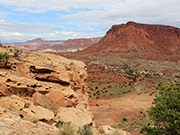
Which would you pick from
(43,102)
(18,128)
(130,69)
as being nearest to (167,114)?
(43,102)

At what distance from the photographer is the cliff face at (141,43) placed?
97188 mm

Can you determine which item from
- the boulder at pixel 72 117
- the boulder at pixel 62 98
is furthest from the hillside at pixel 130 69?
the boulder at pixel 62 98

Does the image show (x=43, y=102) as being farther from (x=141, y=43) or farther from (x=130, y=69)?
(x=141, y=43)

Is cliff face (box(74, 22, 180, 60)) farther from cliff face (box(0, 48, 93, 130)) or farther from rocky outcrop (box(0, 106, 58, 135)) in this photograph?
rocky outcrop (box(0, 106, 58, 135))

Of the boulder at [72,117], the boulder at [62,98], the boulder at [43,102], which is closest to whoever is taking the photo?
the boulder at [43,102]

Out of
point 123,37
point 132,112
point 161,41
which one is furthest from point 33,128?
point 161,41

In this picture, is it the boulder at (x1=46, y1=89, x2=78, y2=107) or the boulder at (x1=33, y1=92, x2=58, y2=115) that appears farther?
the boulder at (x1=46, y1=89, x2=78, y2=107)

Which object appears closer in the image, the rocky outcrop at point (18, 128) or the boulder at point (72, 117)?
the rocky outcrop at point (18, 128)

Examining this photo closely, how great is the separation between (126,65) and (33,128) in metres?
77.0

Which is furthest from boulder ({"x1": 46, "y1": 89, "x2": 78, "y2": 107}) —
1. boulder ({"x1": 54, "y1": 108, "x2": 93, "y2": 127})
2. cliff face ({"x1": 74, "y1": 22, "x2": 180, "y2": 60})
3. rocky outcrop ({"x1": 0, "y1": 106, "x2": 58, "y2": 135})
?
cliff face ({"x1": 74, "y1": 22, "x2": 180, "y2": 60})

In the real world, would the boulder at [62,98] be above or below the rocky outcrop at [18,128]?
below

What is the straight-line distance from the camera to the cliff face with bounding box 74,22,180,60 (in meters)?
97.2

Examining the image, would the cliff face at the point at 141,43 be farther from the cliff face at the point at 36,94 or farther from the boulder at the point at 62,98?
the boulder at the point at 62,98

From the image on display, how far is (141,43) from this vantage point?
354ft
